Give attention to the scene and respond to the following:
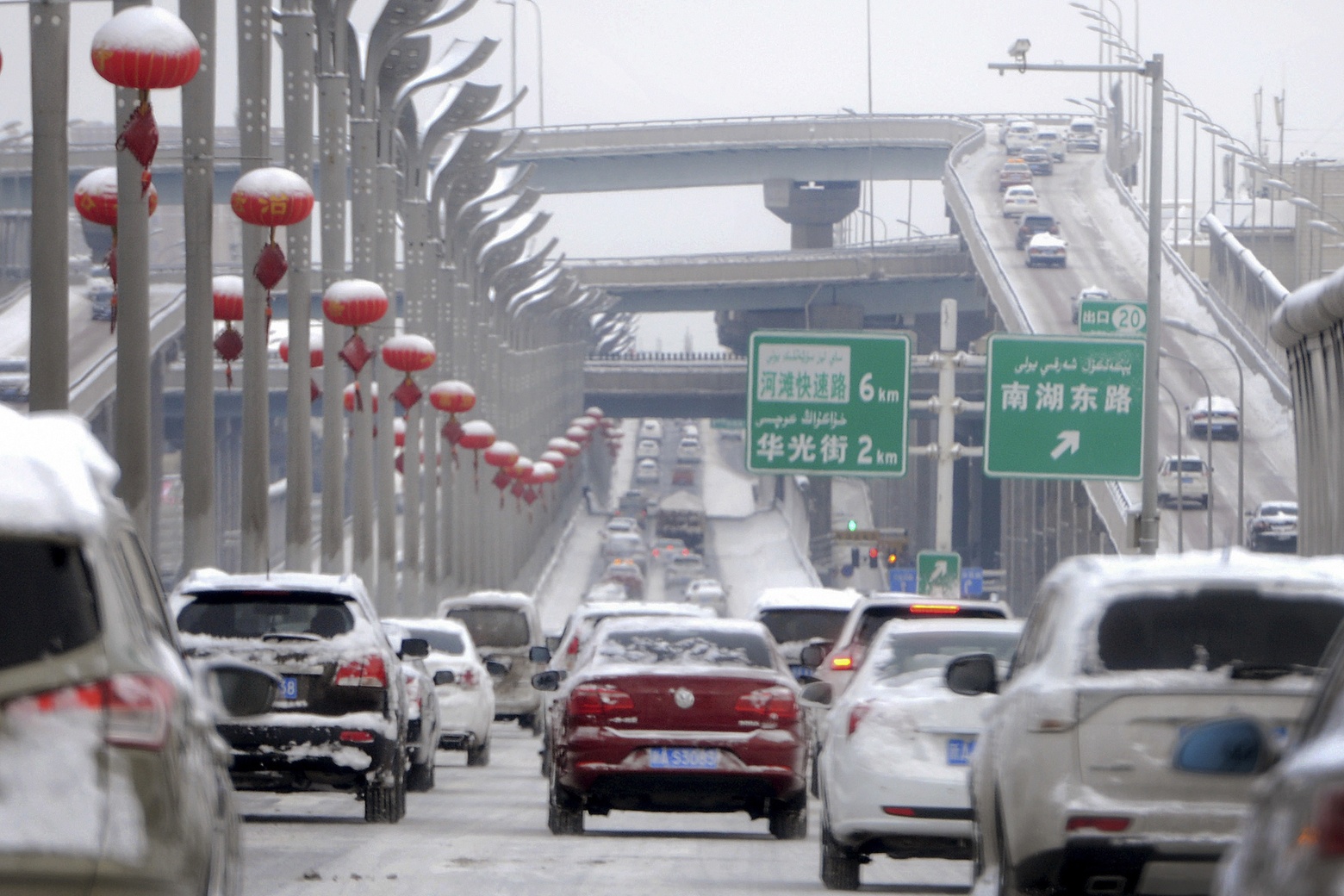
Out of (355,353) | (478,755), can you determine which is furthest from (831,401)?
(478,755)

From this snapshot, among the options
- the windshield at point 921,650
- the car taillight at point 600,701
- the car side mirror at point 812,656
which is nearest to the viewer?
the windshield at point 921,650

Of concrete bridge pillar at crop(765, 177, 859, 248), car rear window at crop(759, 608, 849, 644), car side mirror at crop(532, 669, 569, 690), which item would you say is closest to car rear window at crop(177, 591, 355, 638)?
car side mirror at crop(532, 669, 569, 690)

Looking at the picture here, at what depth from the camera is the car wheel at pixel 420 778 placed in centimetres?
2002

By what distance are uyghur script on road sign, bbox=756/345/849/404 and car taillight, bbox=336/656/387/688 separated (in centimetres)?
2553

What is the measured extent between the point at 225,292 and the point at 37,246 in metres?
9.21

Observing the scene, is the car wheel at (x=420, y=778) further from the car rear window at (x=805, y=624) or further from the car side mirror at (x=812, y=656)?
the car rear window at (x=805, y=624)

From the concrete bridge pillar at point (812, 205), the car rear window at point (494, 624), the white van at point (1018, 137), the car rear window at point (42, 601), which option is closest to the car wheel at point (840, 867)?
the car rear window at point (42, 601)

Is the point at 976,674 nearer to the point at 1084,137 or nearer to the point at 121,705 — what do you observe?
the point at 121,705

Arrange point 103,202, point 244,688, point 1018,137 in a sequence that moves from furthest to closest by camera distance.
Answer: point 1018,137 < point 103,202 < point 244,688

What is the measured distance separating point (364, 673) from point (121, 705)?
32.3 ft

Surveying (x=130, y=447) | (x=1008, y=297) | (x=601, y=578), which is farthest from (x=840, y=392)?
(x=601, y=578)

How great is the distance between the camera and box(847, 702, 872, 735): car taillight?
40.0ft

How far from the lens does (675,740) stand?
1450 centimetres

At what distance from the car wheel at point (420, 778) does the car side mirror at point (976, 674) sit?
1036cm
